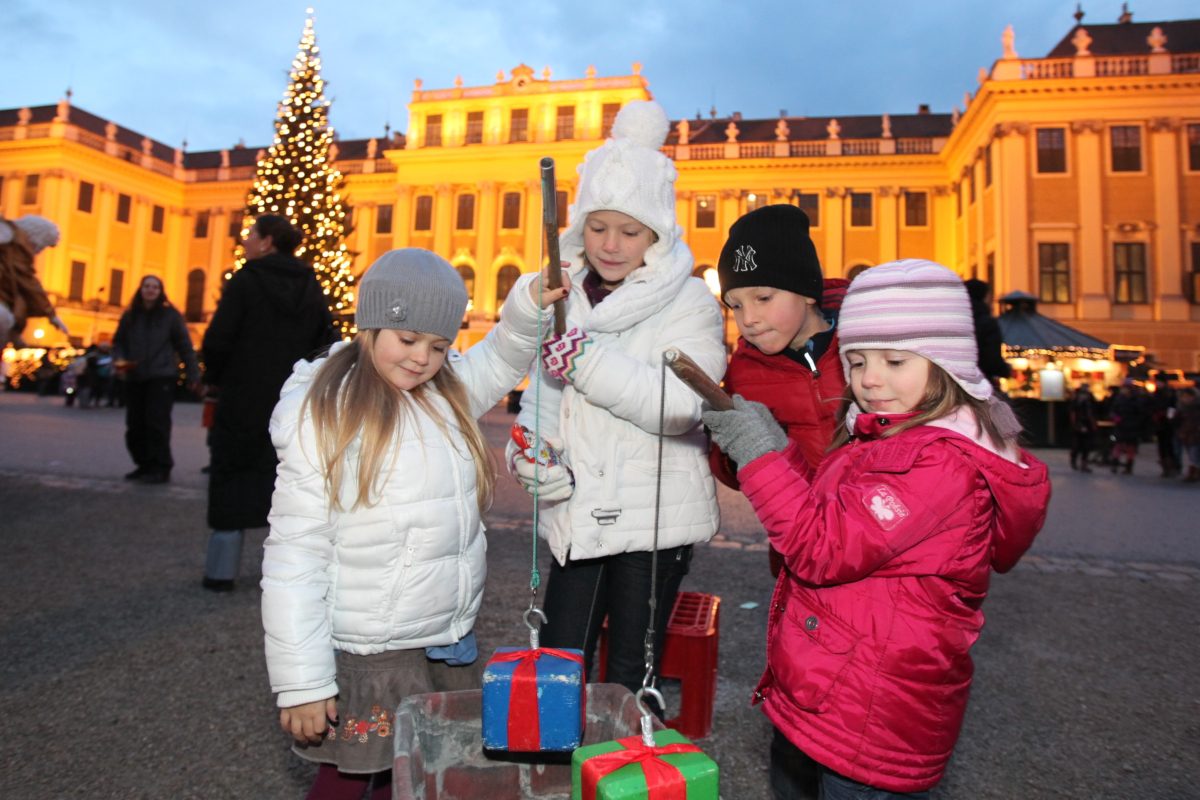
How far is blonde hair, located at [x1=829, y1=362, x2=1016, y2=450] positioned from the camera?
4.66 ft

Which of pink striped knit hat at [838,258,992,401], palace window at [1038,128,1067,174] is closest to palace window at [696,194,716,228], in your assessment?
palace window at [1038,128,1067,174]

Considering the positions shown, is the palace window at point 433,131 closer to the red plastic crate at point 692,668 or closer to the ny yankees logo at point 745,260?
the red plastic crate at point 692,668

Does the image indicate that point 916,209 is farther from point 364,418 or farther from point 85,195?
point 85,195

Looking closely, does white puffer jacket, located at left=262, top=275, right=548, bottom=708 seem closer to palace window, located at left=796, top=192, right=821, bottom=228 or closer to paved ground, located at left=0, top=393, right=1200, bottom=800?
paved ground, located at left=0, top=393, right=1200, bottom=800

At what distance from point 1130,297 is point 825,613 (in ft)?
101

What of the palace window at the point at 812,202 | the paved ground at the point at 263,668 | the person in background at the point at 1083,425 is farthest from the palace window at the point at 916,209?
the paved ground at the point at 263,668

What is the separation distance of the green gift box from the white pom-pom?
173cm

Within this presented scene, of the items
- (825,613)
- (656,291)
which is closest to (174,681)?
(656,291)

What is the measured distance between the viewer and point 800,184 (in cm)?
3550

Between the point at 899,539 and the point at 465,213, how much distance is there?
39.3 meters

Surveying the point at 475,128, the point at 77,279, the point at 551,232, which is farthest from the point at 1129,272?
the point at 77,279

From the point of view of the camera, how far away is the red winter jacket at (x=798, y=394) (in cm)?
184

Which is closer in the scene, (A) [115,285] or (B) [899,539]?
(B) [899,539]

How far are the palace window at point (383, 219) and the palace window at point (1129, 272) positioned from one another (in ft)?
108
